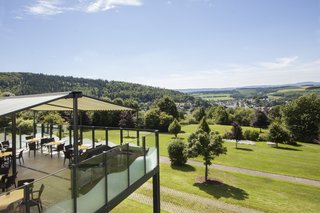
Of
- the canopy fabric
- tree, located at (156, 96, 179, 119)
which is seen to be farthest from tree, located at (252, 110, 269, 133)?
the canopy fabric

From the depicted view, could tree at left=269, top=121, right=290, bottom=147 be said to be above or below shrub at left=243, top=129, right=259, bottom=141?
above

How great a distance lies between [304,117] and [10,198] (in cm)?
5156

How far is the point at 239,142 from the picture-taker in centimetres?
3788

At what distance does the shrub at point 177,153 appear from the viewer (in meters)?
23.3

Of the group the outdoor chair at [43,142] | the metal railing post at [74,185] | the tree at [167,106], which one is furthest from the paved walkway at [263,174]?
the tree at [167,106]

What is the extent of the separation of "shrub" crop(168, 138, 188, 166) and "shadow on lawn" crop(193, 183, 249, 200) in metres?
4.77

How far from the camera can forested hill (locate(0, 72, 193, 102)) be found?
76.5 m

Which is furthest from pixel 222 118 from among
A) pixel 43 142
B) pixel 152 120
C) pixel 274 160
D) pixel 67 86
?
pixel 67 86

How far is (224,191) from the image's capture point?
17.5m

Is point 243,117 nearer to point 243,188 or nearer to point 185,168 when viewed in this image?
point 185,168

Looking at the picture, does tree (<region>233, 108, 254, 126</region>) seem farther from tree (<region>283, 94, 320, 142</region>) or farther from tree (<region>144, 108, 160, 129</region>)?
tree (<region>144, 108, 160, 129</region>)

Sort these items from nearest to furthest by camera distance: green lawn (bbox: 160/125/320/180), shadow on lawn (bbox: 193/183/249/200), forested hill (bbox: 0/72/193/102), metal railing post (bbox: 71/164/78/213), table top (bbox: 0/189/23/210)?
table top (bbox: 0/189/23/210)
metal railing post (bbox: 71/164/78/213)
shadow on lawn (bbox: 193/183/249/200)
green lawn (bbox: 160/125/320/180)
forested hill (bbox: 0/72/193/102)

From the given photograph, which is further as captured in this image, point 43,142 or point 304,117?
point 304,117

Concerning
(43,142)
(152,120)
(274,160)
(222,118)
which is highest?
(43,142)
